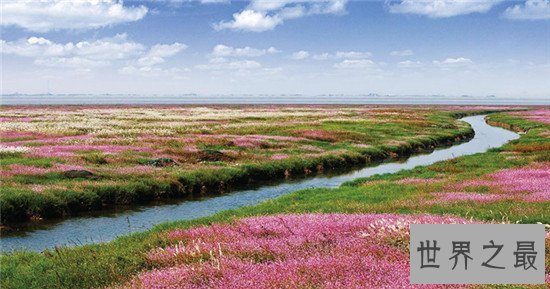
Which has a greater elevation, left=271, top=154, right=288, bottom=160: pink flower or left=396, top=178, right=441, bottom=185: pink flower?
left=396, top=178, right=441, bottom=185: pink flower

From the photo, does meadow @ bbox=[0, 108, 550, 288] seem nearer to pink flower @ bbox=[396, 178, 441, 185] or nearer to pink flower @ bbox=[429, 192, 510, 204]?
pink flower @ bbox=[429, 192, 510, 204]

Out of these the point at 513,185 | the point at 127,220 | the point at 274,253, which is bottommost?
the point at 127,220

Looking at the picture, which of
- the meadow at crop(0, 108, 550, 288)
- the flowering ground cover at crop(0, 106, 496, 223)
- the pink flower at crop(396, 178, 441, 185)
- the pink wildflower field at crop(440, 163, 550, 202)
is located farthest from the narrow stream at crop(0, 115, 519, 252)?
the pink wildflower field at crop(440, 163, 550, 202)

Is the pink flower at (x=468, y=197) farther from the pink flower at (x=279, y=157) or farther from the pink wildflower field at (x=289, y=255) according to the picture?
the pink flower at (x=279, y=157)

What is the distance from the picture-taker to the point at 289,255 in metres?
10.2

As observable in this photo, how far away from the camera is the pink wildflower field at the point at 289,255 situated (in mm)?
8492

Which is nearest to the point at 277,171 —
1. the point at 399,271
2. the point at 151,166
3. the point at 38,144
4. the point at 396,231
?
the point at 151,166

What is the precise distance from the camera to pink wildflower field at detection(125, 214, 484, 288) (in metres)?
8.49

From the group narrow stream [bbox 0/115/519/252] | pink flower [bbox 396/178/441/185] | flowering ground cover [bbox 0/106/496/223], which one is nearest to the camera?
narrow stream [bbox 0/115/519/252]

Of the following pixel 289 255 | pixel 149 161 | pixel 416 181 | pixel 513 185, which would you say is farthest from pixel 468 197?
pixel 149 161

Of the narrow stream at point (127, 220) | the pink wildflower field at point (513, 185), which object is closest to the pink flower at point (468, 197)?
the pink wildflower field at point (513, 185)

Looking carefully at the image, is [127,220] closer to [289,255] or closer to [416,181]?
[289,255]

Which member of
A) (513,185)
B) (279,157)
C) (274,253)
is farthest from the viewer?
(279,157)

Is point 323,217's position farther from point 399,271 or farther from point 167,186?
point 167,186
